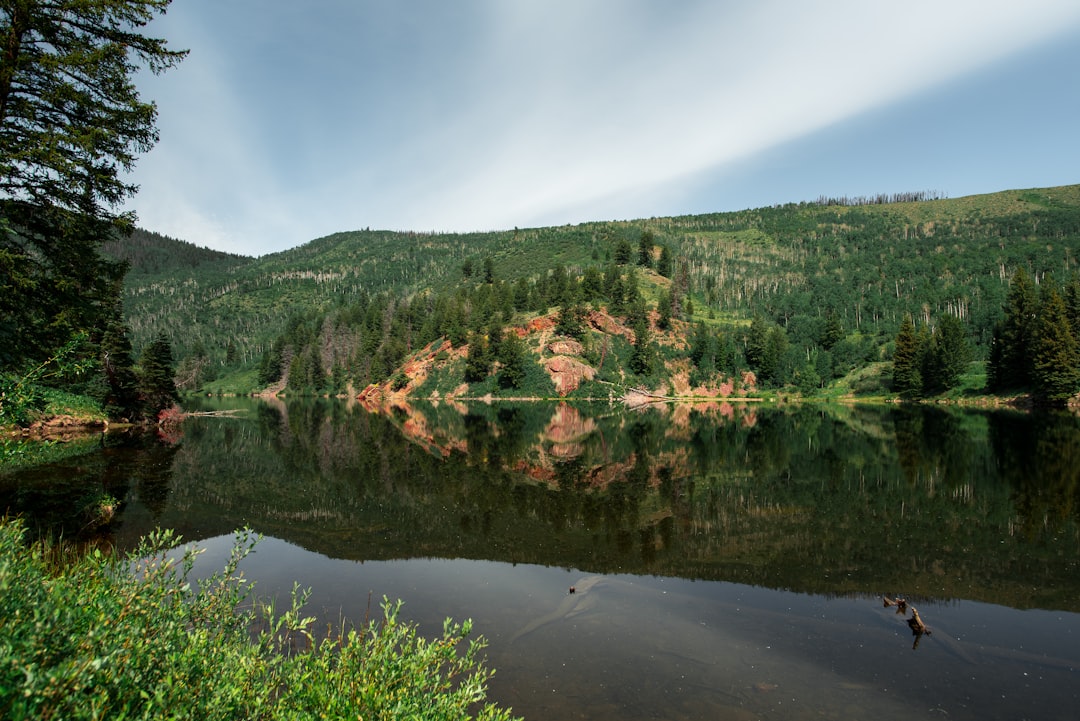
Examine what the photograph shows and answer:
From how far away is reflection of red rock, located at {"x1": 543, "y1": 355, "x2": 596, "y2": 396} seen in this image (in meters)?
100

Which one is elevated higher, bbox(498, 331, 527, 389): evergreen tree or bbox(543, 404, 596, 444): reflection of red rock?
bbox(498, 331, 527, 389): evergreen tree

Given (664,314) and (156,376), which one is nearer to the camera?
(156,376)

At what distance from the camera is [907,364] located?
9069 centimetres

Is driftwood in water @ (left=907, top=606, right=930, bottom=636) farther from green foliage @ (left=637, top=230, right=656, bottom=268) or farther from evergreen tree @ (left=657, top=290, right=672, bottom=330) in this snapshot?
green foliage @ (left=637, top=230, right=656, bottom=268)

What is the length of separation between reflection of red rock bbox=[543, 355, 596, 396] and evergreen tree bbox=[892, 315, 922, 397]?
5183cm

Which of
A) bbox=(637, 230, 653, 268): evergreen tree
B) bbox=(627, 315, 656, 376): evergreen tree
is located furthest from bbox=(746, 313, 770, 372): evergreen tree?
bbox=(637, 230, 653, 268): evergreen tree

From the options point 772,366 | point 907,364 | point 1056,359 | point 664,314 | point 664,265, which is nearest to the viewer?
point 1056,359

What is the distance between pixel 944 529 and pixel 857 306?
17477cm

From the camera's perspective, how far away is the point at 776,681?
933 centimetres

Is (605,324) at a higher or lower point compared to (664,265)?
lower

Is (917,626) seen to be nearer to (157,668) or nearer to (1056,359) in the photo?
(157,668)

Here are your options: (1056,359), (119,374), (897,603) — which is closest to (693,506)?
(897,603)

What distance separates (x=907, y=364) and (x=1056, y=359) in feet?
80.8

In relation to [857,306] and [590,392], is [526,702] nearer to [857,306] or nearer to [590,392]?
[590,392]
